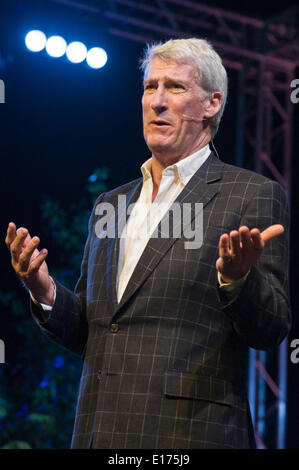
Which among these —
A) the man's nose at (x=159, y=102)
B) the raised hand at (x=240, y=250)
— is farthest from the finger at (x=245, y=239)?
the man's nose at (x=159, y=102)

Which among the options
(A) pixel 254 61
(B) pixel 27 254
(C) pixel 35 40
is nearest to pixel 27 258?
(B) pixel 27 254

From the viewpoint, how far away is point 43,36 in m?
5.13

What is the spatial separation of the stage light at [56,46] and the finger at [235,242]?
152 inches

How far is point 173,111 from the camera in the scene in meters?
2.21

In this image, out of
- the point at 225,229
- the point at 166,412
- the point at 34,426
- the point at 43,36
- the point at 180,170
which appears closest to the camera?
the point at 166,412

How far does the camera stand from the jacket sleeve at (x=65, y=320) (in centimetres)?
209

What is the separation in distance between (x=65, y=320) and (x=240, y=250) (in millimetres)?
668

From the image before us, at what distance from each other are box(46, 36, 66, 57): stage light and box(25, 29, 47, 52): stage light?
0.13ft

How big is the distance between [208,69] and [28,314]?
3.71 m

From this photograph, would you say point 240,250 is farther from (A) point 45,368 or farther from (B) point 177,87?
(A) point 45,368

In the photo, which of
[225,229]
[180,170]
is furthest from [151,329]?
[180,170]

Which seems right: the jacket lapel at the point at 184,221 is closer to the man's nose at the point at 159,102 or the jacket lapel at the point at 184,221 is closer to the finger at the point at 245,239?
the man's nose at the point at 159,102

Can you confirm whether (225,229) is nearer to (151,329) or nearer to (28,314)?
(151,329)

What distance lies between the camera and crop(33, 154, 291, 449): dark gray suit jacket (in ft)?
5.98
